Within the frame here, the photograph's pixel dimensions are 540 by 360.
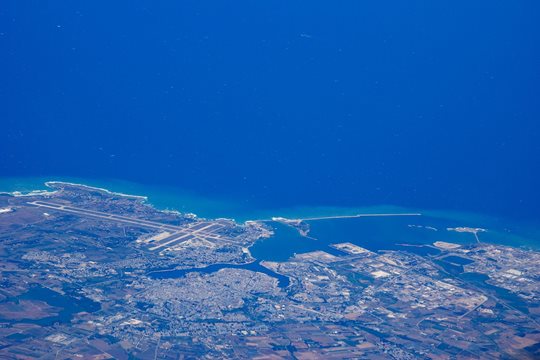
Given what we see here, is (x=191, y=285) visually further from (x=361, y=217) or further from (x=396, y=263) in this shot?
(x=361, y=217)

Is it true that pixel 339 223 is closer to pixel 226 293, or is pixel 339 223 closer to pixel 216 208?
pixel 216 208

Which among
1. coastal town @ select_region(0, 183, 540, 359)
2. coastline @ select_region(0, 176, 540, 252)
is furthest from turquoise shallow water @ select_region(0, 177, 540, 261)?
coastal town @ select_region(0, 183, 540, 359)

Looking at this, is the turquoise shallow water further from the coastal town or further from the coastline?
the coastal town

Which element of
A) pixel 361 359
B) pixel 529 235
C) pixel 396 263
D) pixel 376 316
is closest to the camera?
pixel 361 359

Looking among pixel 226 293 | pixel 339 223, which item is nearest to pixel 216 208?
pixel 339 223

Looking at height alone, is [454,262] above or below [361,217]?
below

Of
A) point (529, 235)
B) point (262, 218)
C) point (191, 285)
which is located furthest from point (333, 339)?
point (529, 235)
